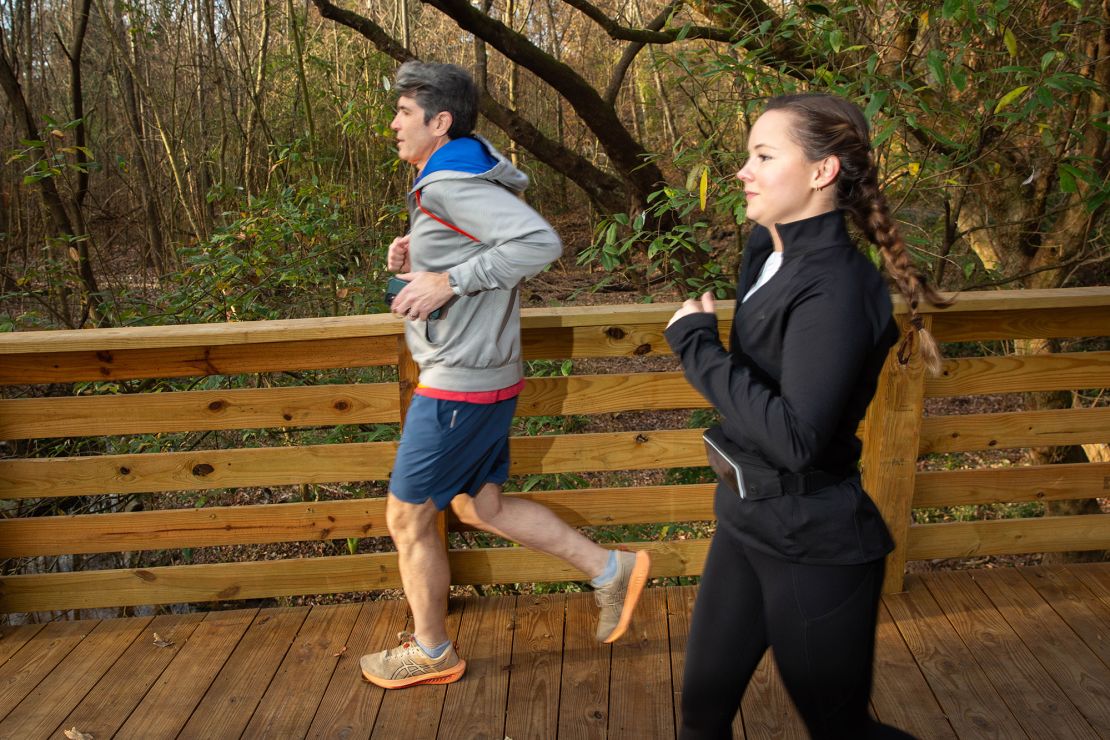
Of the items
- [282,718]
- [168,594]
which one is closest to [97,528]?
[168,594]

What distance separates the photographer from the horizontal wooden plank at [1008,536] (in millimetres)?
3260

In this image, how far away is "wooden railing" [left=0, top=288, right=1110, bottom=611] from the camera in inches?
116

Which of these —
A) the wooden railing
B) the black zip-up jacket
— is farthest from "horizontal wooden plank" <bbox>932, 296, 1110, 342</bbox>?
the black zip-up jacket

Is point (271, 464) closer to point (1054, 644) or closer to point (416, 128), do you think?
point (416, 128)

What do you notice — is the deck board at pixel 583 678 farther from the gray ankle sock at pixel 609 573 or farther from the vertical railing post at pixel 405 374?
the vertical railing post at pixel 405 374

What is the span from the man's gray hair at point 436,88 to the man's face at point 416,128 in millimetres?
12

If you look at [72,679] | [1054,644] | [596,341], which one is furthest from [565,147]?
[72,679]

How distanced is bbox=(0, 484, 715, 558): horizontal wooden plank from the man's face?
124 cm

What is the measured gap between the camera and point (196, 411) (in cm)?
302

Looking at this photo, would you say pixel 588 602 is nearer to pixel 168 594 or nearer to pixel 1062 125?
pixel 168 594

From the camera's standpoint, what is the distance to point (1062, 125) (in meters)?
4.51

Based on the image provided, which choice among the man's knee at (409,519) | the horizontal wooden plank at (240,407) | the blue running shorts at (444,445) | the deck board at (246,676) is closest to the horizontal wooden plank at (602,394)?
the horizontal wooden plank at (240,407)

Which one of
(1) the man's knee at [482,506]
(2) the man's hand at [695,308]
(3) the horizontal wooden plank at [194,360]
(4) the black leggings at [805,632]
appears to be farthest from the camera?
(3) the horizontal wooden plank at [194,360]

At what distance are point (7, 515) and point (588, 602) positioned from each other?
343 centimetres
